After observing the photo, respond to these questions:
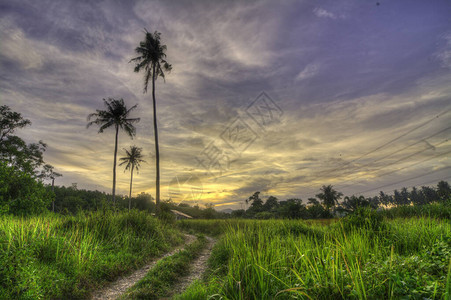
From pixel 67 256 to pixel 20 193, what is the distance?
373 inches

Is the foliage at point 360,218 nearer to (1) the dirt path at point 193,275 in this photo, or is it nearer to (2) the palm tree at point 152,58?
(1) the dirt path at point 193,275

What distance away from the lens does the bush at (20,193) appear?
37.3ft

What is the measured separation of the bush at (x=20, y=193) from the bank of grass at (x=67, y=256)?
16.2ft

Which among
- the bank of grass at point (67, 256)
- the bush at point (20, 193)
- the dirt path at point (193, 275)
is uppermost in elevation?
the bush at point (20, 193)

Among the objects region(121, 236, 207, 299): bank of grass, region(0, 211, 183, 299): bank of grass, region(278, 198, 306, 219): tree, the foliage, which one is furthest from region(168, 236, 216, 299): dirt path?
region(278, 198, 306, 219): tree

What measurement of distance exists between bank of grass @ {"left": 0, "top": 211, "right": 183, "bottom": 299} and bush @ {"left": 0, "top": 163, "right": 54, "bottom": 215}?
4.93 meters

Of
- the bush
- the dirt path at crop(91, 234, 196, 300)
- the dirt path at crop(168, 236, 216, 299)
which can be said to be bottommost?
the dirt path at crop(168, 236, 216, 299)

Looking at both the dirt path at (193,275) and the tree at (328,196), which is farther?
the tree at (328,196)

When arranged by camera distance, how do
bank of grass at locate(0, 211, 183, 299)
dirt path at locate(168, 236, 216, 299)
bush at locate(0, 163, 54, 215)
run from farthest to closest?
bush at locate(0, 163, 54, 215) < dirt path at locate(168, 236, 216, 299) < bank of grass at locate(0, 211, 183, 299)

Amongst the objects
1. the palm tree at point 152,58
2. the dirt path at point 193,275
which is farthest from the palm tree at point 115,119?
the dirt path at point 193,275

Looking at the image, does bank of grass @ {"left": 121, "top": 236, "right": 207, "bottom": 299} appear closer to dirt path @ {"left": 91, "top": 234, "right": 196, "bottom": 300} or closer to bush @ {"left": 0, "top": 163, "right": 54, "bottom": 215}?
dirt path @ {"left": 91, "top": 234, "right": 196, "bottom": 300}

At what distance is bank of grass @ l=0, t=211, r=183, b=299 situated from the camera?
168 inches

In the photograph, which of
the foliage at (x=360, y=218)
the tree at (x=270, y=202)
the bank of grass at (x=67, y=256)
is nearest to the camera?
the bank of grass at (x=67, y=256)

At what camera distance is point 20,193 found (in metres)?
11.9
